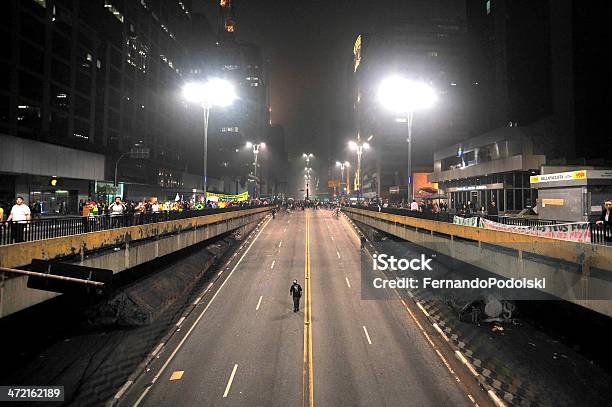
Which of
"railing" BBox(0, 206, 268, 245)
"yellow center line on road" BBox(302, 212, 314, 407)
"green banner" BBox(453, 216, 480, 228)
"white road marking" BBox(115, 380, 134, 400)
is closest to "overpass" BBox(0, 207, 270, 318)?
"railing" BBox(0, 206, 268, 245)

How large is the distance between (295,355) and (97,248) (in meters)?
10.5

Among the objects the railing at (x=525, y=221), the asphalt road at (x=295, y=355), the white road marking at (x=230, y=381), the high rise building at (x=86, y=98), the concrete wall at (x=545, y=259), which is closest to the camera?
the concrete wall at (x=545, y=259)

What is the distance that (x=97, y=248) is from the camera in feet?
55.3

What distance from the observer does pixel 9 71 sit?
43.0m

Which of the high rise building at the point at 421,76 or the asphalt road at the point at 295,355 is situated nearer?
the asphalt road at the point at 295,355

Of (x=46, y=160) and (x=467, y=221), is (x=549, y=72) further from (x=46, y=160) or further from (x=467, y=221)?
(x=46, y=160)

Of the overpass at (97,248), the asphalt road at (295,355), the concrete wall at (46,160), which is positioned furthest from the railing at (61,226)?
the concrete wall at (46,160)

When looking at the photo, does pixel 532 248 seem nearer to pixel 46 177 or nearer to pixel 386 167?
pixel 46 177

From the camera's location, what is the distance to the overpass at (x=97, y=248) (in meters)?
11.6

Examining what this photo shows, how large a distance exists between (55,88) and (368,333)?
5521 centimetres

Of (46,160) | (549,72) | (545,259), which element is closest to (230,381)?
(545,259)

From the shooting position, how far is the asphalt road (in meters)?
14.1

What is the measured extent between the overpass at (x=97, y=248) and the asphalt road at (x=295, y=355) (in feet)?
16.0

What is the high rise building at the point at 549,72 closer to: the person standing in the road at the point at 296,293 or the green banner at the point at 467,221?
the green banner at the point at 467,221
